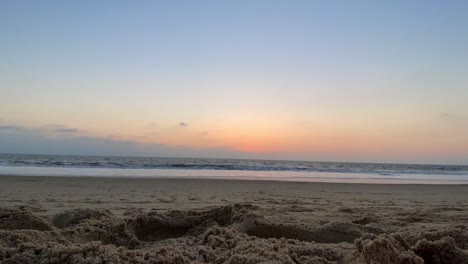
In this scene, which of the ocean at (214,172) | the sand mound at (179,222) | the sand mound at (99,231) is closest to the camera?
the sand mound at (99,231)

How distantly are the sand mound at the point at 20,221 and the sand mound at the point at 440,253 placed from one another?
3.28 m

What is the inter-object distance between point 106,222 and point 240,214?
1.48 metres

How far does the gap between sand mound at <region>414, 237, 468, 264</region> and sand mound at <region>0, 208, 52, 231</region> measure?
328cm

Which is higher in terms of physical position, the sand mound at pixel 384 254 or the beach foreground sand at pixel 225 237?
the sand mound at pixel 384 254

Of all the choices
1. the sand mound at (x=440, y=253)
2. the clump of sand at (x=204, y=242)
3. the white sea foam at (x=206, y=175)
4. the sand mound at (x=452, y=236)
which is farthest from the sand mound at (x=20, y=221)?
the white sea foam at (x=206, y=175)

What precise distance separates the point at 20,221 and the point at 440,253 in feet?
12.3

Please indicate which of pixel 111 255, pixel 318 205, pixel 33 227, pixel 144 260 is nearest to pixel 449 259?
pixel 144 260

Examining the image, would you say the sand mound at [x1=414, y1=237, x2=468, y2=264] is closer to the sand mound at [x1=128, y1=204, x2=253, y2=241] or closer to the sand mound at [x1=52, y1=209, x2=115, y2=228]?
the sand mound at [x1=128, y1=204, x2=253, y2=241]

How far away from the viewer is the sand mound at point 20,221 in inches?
148

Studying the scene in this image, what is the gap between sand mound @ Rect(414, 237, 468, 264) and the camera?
2.65 meters

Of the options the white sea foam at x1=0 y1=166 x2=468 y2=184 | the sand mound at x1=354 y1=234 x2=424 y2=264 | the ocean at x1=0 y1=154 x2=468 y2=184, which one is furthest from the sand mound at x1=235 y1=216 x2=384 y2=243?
the ocean at x1=0 y1=154 x2=468 y2=184

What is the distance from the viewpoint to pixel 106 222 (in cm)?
395

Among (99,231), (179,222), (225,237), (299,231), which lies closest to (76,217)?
(99,231)

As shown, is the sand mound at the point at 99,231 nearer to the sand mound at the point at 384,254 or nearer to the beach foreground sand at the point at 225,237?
the beach foreground sand at the point at 225,237
